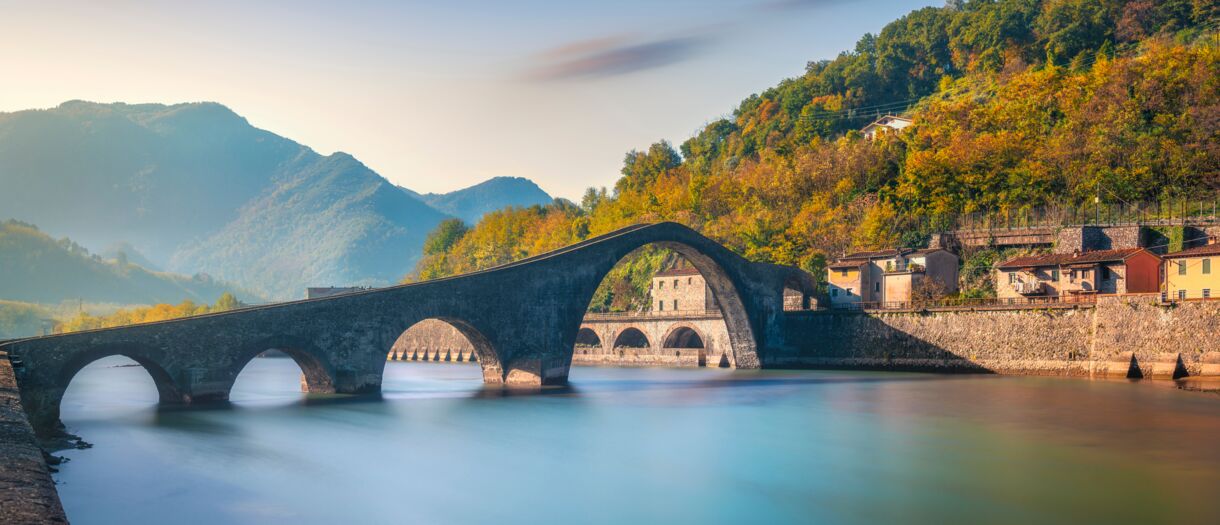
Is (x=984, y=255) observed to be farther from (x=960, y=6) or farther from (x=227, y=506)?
(x=960, y=6)

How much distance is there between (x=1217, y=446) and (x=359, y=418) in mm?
21886

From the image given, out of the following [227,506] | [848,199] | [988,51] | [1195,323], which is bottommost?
[227,506]

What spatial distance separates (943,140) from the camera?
195 ft

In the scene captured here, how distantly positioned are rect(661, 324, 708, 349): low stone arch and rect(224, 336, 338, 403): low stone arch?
86.7 ft

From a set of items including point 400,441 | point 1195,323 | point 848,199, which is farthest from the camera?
point 848,199

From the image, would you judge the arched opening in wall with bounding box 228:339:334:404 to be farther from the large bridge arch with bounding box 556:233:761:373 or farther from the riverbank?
the large bridge arch with bounding box 556:233:761:373

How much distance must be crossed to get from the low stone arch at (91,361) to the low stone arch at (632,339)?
34.4 meters

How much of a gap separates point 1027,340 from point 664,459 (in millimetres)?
23726

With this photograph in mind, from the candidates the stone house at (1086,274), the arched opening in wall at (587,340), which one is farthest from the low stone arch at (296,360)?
the stone house at (1086,274)

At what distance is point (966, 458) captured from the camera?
68.5 feet

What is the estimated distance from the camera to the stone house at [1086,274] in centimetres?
3938

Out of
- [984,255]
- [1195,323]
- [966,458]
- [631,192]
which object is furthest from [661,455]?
[631,192]

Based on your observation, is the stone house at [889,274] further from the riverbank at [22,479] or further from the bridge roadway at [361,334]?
the riverbank at [22,479]

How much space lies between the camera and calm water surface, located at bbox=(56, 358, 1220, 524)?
16.7 metres
